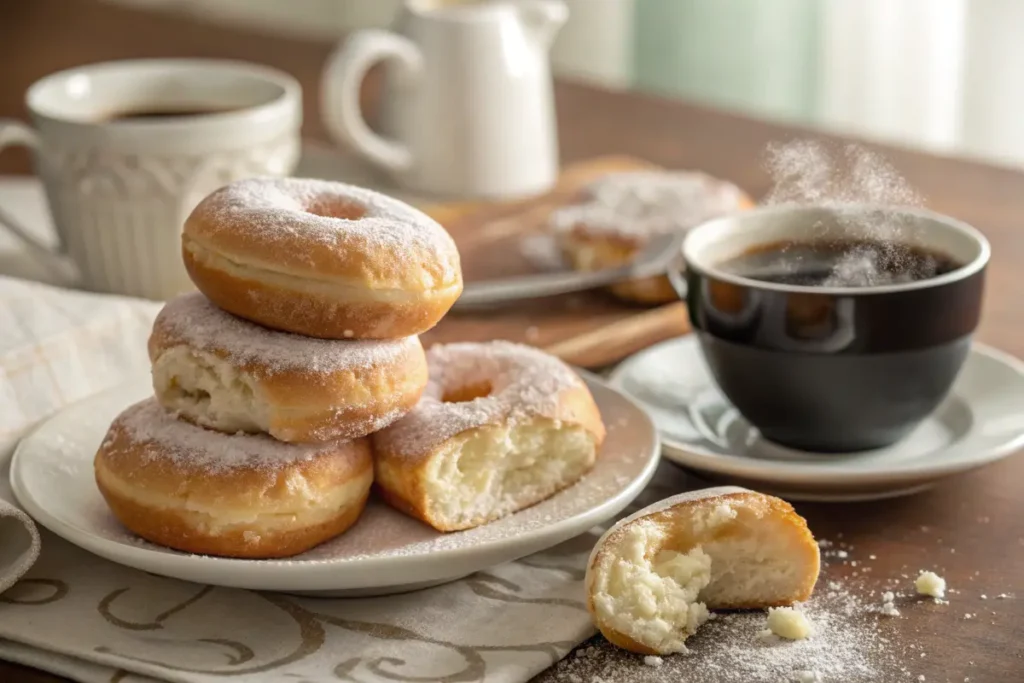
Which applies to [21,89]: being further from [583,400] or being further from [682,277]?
[583,400]

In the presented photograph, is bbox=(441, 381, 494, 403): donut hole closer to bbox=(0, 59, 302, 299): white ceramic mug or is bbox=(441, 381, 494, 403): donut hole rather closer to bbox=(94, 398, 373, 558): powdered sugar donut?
bbox=(94, 398, 373, 558): powdered sugar donut

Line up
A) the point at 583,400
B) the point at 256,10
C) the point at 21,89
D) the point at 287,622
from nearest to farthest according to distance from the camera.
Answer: the point at 287,622
the point at 583,400
the point at 21,89
the point at 256,10

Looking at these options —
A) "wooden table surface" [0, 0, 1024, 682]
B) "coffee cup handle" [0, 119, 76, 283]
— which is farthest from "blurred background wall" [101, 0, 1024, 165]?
"coffee cup handle" [0, 119, 76, 283]

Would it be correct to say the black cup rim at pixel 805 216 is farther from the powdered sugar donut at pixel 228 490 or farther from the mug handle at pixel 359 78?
the mug handle at pixel 359 78

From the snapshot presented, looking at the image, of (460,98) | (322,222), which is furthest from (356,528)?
(460,98)

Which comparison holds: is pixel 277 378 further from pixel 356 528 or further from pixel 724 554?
pixel 724 554

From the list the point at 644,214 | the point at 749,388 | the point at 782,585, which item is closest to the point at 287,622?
the point at 782,585
